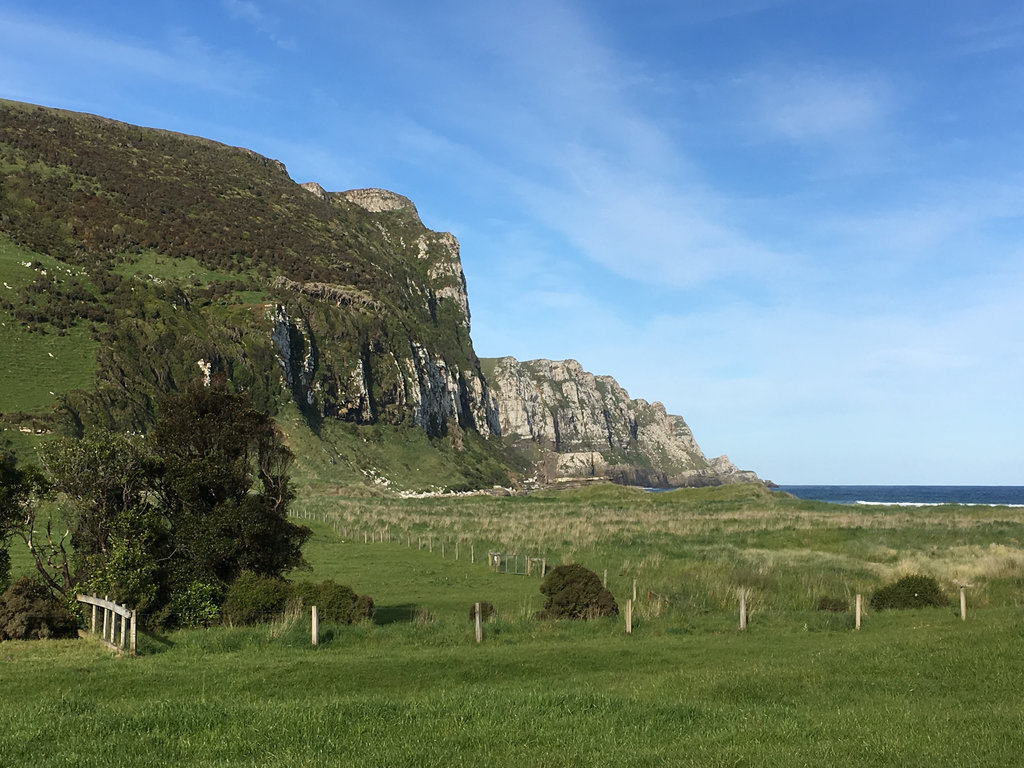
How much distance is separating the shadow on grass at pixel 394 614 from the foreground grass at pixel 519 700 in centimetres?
310

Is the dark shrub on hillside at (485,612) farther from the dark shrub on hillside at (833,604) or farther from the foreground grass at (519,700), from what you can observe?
the dark shrub on hillside at (833,604)

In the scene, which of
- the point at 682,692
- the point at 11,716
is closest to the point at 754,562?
the point at 682,692

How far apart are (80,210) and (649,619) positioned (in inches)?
4687

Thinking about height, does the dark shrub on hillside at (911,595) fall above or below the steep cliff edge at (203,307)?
below

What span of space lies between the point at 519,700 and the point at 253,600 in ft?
42.6

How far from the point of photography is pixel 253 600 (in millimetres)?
23469

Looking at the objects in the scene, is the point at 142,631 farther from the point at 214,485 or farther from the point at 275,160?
the point at 275,160

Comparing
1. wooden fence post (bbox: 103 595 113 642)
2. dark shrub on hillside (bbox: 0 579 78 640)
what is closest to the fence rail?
wooden fence post (bbox: 103 595 113 642)

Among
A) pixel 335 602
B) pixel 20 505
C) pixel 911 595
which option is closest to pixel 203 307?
pixel 20 505

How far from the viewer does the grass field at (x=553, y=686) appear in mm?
10398

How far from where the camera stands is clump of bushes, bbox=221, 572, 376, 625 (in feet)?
76.0

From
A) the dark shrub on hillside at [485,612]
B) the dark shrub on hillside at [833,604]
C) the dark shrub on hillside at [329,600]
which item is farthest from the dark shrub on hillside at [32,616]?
the dark shrub on hillside at [833,604]

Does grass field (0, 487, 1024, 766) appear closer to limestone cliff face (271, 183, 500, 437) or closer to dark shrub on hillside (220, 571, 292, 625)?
dark shrub on hillside (220, 571, 292, 625)

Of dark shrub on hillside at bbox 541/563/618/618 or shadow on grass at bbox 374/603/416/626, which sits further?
dark shrub on hillside at bbox 541/563/618/618
